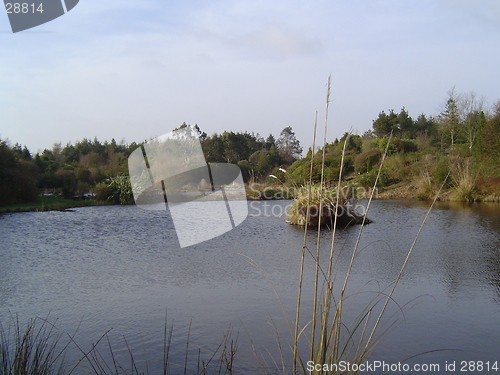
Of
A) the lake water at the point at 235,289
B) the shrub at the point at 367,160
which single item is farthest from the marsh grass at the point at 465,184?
the lake water at the point at 235,289

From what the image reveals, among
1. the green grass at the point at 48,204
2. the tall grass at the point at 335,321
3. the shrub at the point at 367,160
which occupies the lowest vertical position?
the green grass at the point at 48,204

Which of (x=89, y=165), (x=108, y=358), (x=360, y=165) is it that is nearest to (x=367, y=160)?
(x=360, y=165)

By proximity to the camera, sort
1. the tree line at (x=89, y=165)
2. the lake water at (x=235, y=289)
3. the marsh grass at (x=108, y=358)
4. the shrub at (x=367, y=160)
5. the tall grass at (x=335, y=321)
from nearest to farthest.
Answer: the tall grass at (x=335, y=321)
the marsh grass at (x=108, y=358)
the lake water at (x=235, y=289)
the tree line at (x=89, y=165)
the shrub at (x=367, y=160)

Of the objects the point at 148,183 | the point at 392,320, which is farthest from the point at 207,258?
the point at 148,183

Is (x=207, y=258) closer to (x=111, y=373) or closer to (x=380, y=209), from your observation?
(x=111, y=373)

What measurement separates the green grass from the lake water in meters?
6.85

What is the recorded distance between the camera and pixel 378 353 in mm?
3756

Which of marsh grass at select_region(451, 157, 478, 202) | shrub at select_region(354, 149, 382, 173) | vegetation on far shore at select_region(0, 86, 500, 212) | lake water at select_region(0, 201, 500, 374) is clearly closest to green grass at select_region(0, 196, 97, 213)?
vegetation on far shore at select_region(0, 86, 500, 212)

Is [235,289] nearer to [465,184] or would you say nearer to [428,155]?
[465,184]

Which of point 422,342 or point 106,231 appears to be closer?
point 422,342

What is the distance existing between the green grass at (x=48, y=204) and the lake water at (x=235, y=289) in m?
6.85

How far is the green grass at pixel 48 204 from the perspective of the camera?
679 inches

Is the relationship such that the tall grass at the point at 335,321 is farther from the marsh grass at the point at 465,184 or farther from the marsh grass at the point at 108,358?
the marsh grass at the point at 465,184

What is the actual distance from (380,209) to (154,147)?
48.6ft
